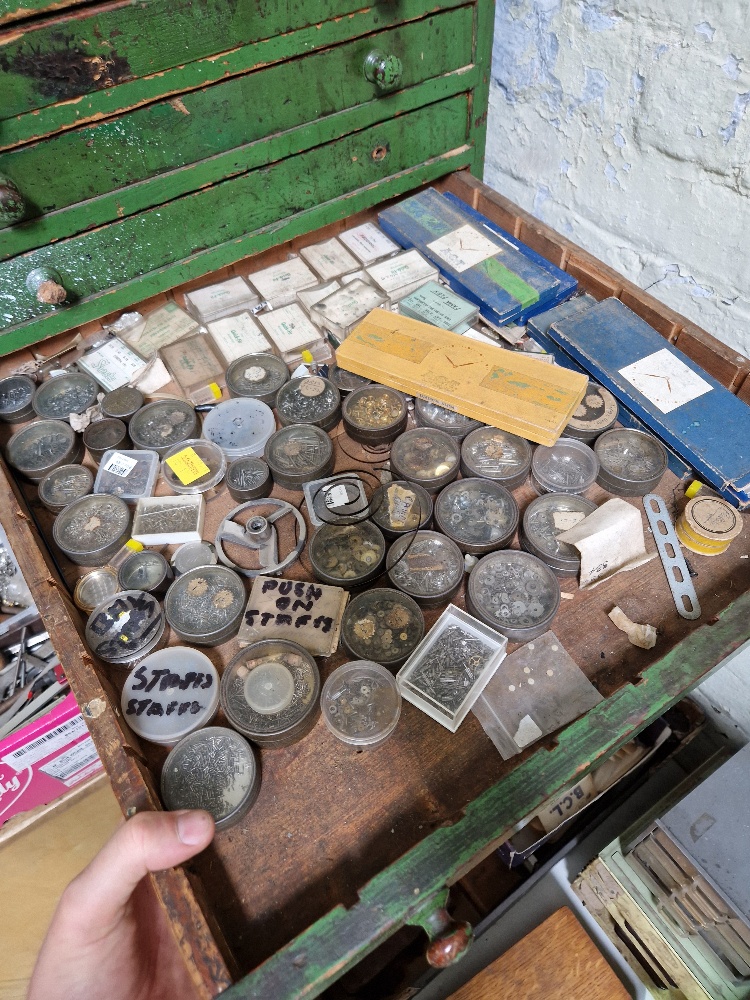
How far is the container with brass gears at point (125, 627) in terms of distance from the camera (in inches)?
42.4

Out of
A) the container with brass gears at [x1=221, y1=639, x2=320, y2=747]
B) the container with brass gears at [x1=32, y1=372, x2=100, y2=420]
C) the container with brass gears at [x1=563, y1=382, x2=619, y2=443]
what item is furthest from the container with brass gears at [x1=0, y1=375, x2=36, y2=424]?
the container with brass gears at [x1=563, y1=382, x2=619, y2=443]

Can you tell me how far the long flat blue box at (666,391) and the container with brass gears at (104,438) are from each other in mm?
1000

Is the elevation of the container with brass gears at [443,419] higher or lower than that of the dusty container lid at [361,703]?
higher

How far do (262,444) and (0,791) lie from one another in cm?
111

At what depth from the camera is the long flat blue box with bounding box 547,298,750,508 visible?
46.6 inches

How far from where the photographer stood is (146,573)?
3.85ft

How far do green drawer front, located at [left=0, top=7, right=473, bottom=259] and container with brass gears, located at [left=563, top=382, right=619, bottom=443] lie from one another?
2.90 ft

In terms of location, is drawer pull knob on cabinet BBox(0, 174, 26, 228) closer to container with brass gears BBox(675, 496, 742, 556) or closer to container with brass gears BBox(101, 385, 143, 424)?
container with brass gears BBox(101, 385, 143, 424)

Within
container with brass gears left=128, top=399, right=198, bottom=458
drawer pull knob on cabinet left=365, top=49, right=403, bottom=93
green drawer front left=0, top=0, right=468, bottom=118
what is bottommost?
container with brass gears left=128, top=399, right=198, bottom=458

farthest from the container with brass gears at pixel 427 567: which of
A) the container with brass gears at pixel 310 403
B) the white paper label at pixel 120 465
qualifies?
the white paper label at pixel 120 465

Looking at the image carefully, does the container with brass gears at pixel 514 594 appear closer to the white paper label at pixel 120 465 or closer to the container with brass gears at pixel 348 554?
the container with brass gears at pixel 348 554

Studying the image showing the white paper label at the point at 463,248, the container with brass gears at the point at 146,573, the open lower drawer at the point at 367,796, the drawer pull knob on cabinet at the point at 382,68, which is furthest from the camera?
the white paper label at the point at 463,248

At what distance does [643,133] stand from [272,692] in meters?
1.41

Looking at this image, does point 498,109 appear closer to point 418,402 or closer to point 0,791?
point 418,402
